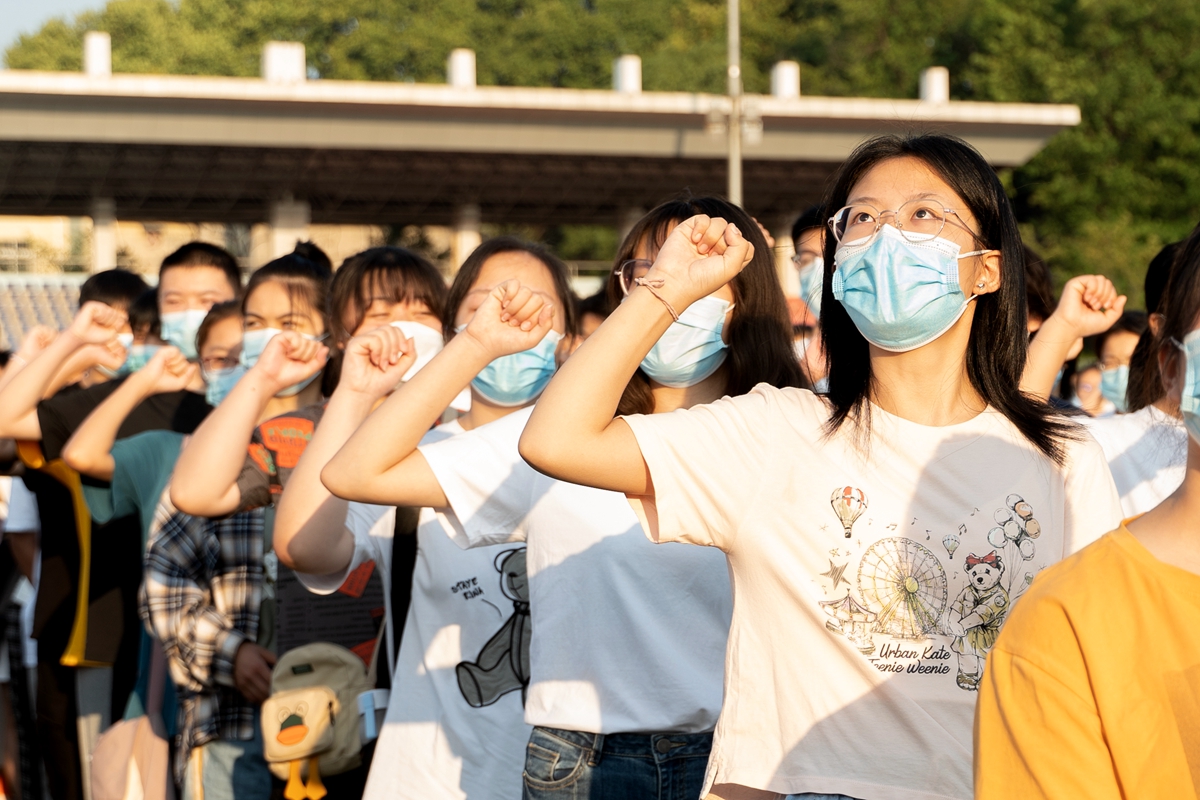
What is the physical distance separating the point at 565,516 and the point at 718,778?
0.84 metres

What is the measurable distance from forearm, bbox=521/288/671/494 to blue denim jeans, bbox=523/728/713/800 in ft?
2.66

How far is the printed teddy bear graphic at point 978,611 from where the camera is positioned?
7.84 ft

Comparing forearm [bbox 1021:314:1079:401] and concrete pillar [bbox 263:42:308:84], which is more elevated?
concrete pillar [bbox 263:42:308:84]

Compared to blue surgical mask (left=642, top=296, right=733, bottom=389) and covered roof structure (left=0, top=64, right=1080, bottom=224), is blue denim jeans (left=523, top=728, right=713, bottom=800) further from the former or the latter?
covered roof structure (left=0, top=64, right=1080, bottom=224)

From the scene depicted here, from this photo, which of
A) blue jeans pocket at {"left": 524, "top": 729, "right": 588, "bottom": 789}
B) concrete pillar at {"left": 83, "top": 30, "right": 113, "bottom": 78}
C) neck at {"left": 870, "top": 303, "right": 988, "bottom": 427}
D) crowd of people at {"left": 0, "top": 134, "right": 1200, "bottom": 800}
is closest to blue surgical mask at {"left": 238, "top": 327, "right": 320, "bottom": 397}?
crowd of people at {"left": 0, "top": 134, "right": 1200, "bottom": 800}

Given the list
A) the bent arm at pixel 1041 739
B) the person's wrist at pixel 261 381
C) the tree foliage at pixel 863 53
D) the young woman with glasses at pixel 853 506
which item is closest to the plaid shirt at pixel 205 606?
the person's wrist at pixel 261 381

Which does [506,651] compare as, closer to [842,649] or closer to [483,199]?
[842,649]

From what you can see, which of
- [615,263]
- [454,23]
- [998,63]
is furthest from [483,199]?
[615,263]

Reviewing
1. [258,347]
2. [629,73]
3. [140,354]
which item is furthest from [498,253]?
[629,73]

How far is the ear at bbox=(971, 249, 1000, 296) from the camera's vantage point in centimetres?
267

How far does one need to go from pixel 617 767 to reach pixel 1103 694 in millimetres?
1447

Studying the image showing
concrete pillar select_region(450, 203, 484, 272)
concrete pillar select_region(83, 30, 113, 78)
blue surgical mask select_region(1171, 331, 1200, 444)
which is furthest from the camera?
concrete pillar select_region(450, 203, 484, 272)

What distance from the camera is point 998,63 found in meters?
45.1

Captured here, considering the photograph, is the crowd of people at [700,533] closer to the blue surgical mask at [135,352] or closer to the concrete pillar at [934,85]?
the blue surgical mask at [135,352]
